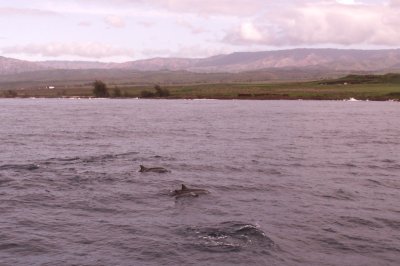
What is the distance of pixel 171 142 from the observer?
62312 millimetres

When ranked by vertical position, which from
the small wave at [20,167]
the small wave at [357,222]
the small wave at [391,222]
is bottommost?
the small wave at [391,222]

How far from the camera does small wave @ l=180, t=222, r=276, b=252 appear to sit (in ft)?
79.1

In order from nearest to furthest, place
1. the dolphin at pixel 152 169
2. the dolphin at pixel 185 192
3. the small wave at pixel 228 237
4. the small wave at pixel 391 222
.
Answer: the small wave at pixel 228 237 < the small wave at pixel 391 222 < the dolphin at pixel 185 192 < the dolphin at pixel 152 169

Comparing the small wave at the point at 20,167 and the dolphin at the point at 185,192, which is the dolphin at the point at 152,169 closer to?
the dolphin at the point at 185,192

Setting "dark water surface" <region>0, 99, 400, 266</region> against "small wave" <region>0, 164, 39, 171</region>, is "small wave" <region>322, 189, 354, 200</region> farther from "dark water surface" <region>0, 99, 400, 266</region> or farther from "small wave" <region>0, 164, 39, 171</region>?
"small wave" <region>0, 164, 39, 171</region>

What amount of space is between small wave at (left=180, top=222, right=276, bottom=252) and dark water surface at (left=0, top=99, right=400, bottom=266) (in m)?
0.05

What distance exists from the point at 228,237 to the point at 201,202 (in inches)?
285

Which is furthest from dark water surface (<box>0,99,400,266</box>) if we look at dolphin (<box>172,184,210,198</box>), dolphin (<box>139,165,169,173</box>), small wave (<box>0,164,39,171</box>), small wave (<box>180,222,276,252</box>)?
dolphin (<box>139,165,169,173</box>)

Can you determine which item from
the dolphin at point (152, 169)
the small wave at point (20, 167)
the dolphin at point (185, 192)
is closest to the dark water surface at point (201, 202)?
the small wave at point (20, 167)

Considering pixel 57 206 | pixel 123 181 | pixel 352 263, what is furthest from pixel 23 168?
pixel 352 263

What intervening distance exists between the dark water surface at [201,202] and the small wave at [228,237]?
5 centimetres

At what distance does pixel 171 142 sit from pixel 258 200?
1189 inches

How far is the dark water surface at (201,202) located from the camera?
2381 centimetres

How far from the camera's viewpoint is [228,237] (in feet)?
82.9
